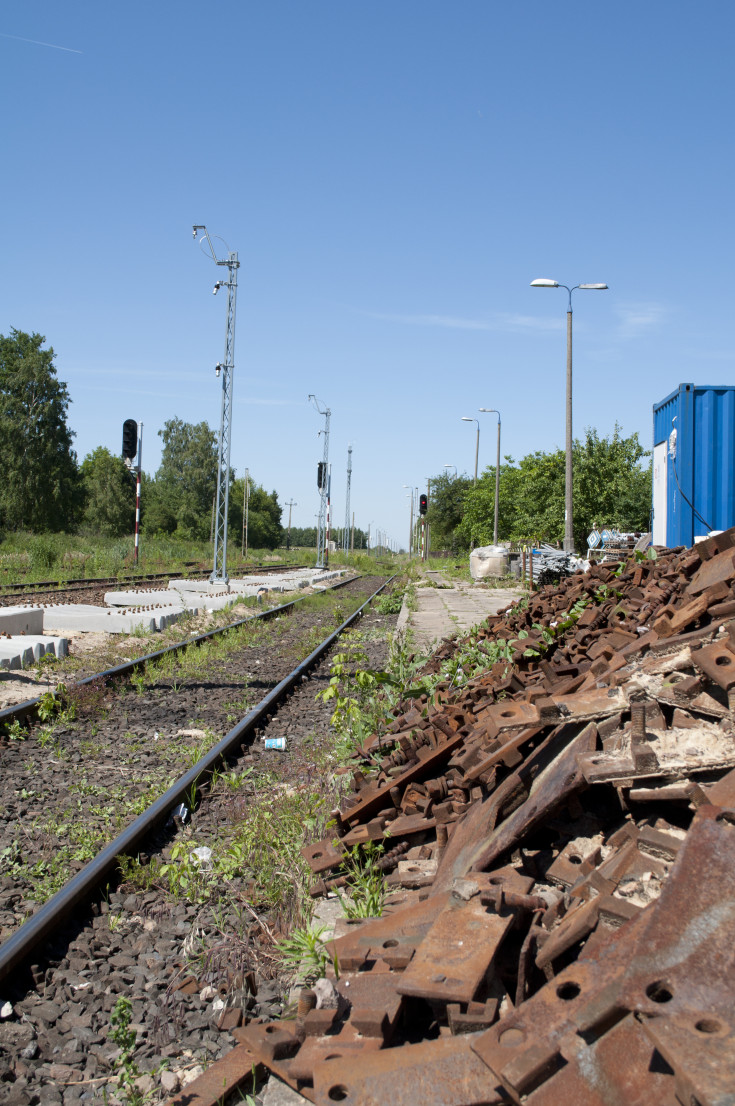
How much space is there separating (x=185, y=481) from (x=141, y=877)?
316 ft

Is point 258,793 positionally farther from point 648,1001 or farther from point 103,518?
point 103,518

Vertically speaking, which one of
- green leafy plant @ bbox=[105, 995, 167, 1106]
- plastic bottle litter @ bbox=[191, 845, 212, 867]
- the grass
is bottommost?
green leafy plant @ bbox=[105, 995, 167, 1106]

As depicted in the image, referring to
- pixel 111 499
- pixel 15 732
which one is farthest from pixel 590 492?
pixel 111 499

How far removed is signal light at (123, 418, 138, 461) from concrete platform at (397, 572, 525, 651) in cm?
1005

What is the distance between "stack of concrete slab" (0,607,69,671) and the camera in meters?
9.80

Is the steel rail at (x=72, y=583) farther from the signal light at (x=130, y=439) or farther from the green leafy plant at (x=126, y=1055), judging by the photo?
the green leafy plant at (x=126, y=1055)

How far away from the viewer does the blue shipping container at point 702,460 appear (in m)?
9.60

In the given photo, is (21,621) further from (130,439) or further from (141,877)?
(130,439)

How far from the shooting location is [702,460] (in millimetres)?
9805

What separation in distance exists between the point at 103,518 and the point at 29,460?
18.0 m

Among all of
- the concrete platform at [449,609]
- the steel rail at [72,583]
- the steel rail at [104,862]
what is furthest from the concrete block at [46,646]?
the steel rail at [72,583]

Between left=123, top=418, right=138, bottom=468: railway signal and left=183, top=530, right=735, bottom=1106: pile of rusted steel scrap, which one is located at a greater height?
left=123, top=418, right=138, bottom=468: railway signal

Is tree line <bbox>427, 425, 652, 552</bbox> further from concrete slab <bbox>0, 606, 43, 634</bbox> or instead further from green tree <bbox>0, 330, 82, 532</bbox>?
green tree <bbox>0, 330, 82, 532</bbox>

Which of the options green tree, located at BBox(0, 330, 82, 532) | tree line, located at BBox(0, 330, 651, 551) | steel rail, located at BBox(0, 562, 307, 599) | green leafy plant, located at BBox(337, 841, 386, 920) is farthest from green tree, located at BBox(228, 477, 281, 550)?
green leafy plant, located at BBox(337, 841, 386, 920)
